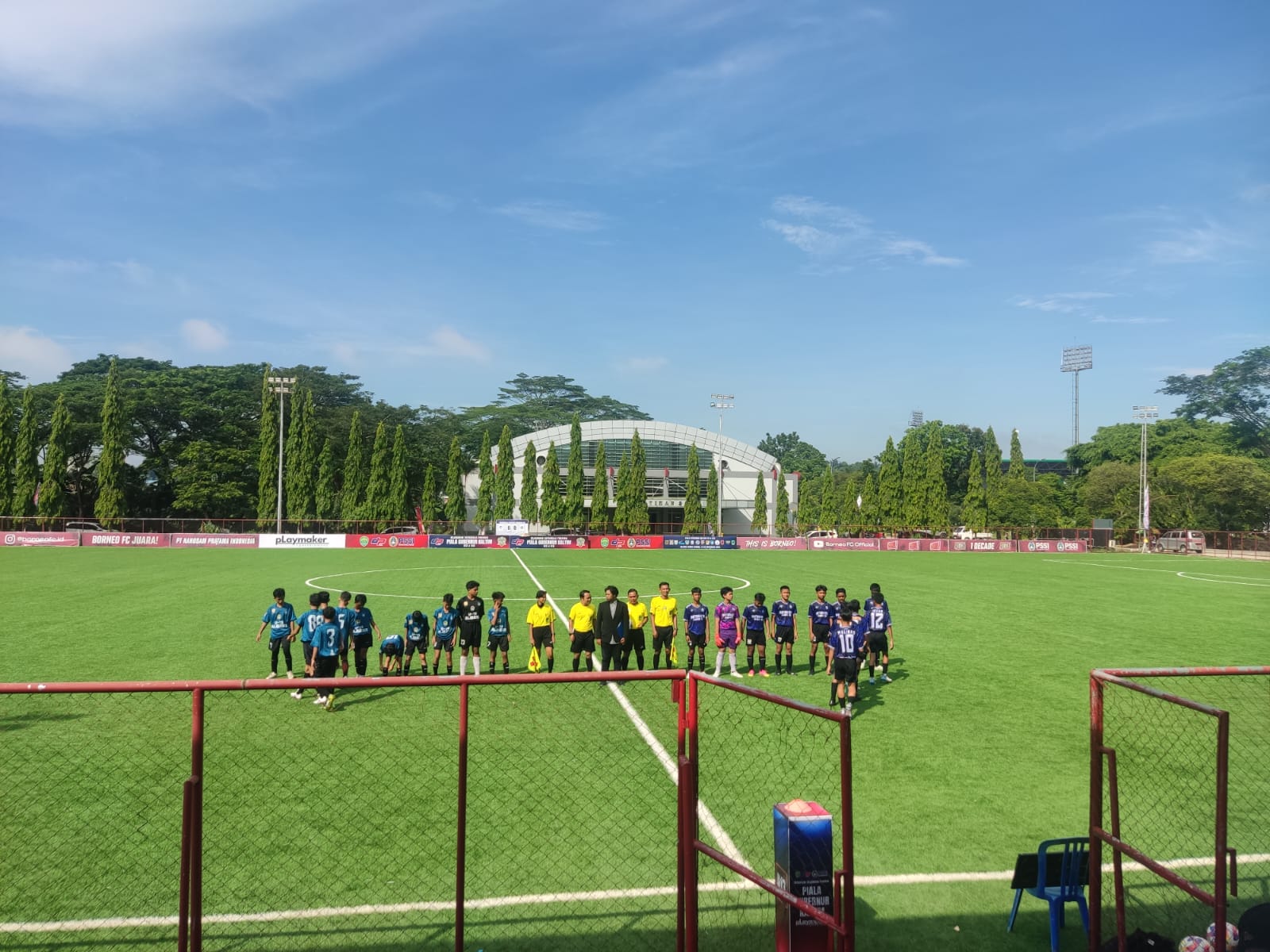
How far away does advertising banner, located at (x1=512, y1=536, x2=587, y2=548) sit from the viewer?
198 ft

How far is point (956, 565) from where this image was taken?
146 ft

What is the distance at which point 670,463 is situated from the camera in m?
84.8

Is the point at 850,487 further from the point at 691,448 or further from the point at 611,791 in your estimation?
the point at 611,791

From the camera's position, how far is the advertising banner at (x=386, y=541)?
181ft

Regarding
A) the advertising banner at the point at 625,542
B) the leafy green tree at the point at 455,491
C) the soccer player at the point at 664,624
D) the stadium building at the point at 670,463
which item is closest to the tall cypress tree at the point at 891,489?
the stadium building at the point at 670,463

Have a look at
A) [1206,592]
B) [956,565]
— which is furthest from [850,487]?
[1206,592]

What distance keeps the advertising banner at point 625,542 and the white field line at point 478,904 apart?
53762mm

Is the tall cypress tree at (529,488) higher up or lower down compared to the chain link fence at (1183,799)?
higher up

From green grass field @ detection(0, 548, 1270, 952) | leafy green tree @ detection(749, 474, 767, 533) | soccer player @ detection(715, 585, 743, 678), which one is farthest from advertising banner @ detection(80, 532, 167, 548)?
leafy green tree @ detection(749, 474, 767, 533)

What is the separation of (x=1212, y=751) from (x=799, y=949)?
8826 mm

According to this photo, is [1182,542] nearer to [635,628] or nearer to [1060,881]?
[635,628]

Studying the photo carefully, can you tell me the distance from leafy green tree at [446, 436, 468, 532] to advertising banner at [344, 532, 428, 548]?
16.0 meters

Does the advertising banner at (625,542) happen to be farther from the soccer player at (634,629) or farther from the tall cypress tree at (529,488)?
the soccer player at (634,629)

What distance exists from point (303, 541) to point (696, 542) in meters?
27.3
